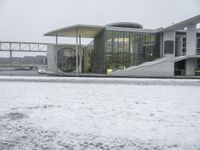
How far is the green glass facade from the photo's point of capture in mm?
40438

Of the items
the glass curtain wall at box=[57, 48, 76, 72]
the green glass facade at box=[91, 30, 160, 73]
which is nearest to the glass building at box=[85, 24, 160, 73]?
the green glass facade at box=[91, 30, 160, 73]

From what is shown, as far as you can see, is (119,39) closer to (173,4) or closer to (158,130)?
(173,4)

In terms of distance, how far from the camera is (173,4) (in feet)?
39.7

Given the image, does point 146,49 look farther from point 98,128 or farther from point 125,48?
point 98,128

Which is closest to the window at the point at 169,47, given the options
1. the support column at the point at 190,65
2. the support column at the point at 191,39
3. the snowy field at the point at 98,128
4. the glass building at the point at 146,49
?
the glass building at the point at 146,49

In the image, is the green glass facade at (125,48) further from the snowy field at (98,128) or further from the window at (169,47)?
the snowy field at (98,128)

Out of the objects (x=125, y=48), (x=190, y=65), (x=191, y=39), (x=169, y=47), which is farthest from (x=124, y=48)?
(x=190, y=65)

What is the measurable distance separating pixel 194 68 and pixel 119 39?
18.2 m

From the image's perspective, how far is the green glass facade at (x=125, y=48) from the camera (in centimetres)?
4044

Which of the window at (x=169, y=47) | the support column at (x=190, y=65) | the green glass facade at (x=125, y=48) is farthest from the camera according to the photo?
the window at (x=169, y=47)

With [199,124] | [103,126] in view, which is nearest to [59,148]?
[103,126]

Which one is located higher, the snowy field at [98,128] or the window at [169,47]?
the window at [169,47]

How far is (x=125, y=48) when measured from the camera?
41406 mm

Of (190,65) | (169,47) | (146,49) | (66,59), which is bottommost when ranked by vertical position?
(190,65)
